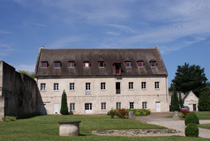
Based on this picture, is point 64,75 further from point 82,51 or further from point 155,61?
point 155,61

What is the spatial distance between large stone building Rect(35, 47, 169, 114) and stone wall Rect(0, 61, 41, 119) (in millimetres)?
3921

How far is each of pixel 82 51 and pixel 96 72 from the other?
534 centimetres

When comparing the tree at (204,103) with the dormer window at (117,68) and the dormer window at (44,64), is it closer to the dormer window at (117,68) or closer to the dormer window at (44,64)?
the dormer window at (117,68)

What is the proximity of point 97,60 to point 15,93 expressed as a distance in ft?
57.1

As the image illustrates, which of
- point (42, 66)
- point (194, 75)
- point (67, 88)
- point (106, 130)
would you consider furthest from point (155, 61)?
point (106, 130)

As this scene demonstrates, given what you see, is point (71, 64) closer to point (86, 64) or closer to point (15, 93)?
point (86, 64)

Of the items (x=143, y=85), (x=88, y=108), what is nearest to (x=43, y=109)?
(x=88, y=108)

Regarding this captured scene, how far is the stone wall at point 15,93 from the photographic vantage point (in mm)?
26000

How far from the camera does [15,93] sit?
29.8m

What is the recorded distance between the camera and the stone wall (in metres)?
26.0

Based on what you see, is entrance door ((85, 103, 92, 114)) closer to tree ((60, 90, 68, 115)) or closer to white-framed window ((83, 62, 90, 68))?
tree ((60, 90, 68, 115))

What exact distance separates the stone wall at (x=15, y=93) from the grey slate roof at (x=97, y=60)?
4991 mm

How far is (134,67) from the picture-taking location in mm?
44156

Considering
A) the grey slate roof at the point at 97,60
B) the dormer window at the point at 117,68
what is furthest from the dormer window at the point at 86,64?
the dormer window at the point at 117,68
